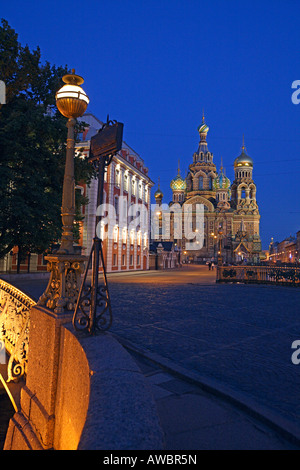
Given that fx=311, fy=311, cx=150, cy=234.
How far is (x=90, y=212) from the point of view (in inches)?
1244

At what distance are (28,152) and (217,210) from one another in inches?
3428

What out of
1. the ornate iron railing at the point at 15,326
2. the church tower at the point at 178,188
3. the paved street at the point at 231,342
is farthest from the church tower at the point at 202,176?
the ornate iron railing at the point at 15,326

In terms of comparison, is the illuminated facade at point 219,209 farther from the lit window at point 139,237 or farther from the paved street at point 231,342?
the paved street at point 231,342

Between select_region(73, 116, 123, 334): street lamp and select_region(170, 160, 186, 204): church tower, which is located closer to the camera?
select_region(73, 116, 123, 334): street lamp

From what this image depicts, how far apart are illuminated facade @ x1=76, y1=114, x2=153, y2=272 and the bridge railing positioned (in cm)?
1373

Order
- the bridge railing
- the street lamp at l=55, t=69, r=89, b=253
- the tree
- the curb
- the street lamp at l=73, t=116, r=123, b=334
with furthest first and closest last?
→ the bridge railing < the tree < the street lamp at l=55, t=69, r=89, b=253 < the street lamp at l=73, t=116, r=123, b=334 < the curb

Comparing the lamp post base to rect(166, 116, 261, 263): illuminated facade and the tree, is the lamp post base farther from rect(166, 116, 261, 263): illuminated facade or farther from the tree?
rect(166, 116, 261, 263): illuminated facade

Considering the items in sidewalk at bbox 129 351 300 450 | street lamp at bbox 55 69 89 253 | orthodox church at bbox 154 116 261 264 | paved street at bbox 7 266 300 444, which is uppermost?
orthodox church at bbox 154 116 261 264

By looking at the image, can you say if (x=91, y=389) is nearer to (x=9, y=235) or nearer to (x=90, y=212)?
(x=9, y=235)

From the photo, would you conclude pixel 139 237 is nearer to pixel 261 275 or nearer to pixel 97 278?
pixel 261 275

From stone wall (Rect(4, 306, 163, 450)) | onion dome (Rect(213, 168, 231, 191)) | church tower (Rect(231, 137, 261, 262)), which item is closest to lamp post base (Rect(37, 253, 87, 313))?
stone wall (Rect(4, 306, 163, 450))

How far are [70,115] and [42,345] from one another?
161 inches

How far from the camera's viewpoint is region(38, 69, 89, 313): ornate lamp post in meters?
4.99

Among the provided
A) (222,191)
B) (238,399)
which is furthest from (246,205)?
(238,399)
